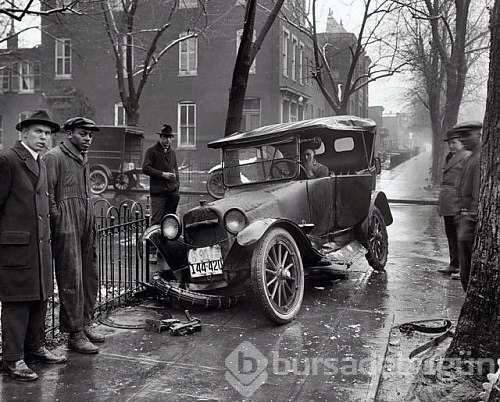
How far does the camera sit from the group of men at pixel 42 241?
4188 mm

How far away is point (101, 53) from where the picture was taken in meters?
32.2

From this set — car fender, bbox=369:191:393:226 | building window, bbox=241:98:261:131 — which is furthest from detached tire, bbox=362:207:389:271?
building window, bbox=241:98:261:131

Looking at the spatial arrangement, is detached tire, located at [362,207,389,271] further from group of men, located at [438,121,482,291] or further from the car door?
group of men, located at [438,121,482,291]

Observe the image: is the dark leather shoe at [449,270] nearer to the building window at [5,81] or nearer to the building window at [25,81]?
the building window at [25,81]

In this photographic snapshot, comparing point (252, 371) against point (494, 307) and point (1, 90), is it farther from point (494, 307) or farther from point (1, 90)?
point (1, 90)

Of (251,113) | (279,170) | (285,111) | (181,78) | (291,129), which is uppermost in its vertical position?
(181,78)

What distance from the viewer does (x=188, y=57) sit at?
31.3 metres

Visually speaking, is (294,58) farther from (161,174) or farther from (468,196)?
(468,196)

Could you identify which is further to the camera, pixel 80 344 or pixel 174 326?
pixel 174 326

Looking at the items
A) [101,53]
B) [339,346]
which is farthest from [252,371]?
[101,53]

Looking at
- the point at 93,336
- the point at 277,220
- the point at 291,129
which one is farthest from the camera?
the point at 291,129

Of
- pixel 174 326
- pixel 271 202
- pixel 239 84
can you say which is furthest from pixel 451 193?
pixel 239 84

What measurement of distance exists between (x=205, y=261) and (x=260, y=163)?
190 centimetres

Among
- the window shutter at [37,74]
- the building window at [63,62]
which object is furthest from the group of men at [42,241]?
the building window at [63,62]
